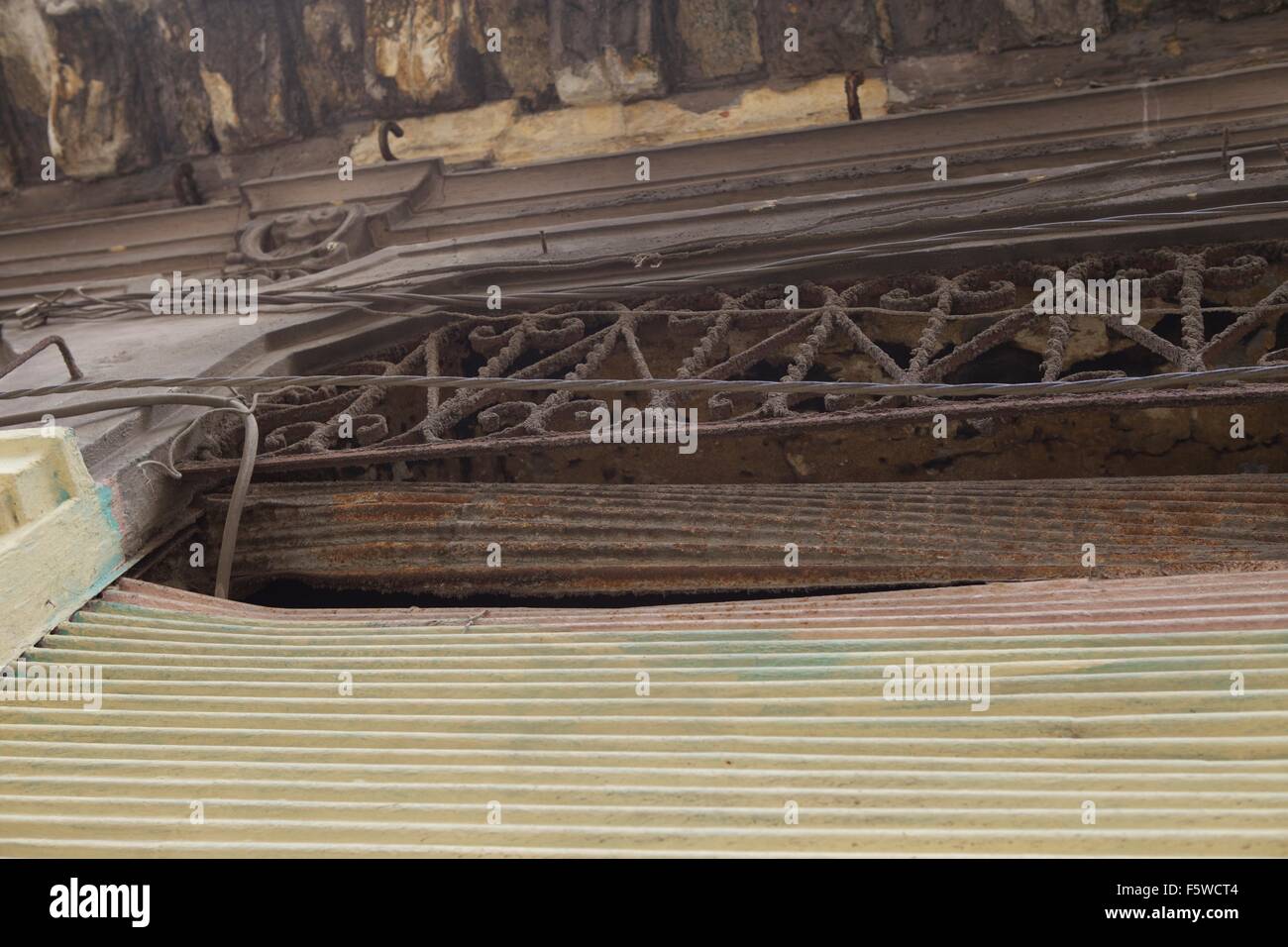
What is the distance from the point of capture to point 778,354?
511 cm

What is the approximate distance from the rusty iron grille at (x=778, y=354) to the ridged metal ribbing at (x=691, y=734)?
935 millimetres

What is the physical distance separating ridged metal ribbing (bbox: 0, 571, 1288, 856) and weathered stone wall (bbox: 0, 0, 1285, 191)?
14.2ft

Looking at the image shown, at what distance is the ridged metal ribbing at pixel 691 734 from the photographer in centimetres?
233

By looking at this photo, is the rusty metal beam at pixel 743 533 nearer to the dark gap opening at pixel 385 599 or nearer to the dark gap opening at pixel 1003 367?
the dark gap opening at pixel 385 599

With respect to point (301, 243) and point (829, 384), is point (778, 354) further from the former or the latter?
point (301, 243)

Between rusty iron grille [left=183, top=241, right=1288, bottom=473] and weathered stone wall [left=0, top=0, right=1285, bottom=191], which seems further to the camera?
weathered stone wall [left=0, top=0, right=1285, bottom=191]

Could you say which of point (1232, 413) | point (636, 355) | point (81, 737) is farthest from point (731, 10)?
point (81, 737)

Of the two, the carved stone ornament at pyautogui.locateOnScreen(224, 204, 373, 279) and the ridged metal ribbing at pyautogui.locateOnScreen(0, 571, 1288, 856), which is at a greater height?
the carved stone ornament at pyautogui.locateOnScreen(224, 204, 373, 279)

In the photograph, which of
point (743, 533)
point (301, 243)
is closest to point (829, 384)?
point (743, 533)

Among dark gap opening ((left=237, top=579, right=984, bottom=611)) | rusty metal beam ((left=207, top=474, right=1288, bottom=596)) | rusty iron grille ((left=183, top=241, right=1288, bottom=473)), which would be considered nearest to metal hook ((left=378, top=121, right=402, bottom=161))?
rusty iron grille ((left=183, top=241, right=1288, bottom=473))

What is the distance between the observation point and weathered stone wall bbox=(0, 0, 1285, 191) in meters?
6.91

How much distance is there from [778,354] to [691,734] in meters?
2.58

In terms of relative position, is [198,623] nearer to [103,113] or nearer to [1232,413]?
[1232,413]

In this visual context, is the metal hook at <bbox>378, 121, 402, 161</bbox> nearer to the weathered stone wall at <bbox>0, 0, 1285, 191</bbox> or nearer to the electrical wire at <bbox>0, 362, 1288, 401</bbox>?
→ the weathered stone wall at <bbox>0, 0, 1285, 191</bbox>
